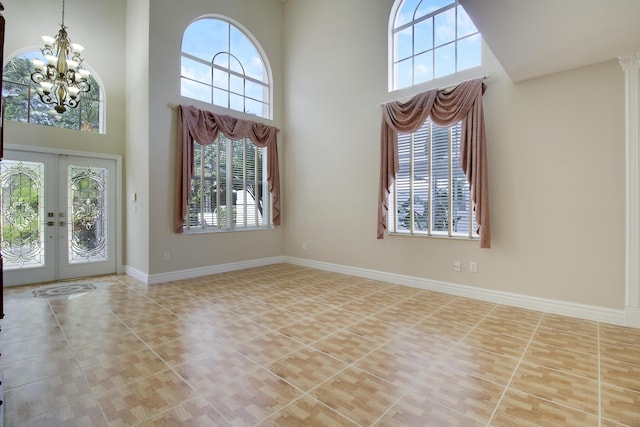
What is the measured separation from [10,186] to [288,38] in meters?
5.37

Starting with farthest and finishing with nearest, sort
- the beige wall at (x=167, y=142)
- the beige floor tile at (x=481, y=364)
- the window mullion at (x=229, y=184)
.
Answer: the window mullion at (x=229, y=184) < the beige wall at (x=167, y=142) < the beige floor tile at (x=481, y=364)

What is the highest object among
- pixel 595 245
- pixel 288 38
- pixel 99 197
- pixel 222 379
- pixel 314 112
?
pixel 288 38

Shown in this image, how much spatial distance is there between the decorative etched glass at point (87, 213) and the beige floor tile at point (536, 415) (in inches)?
235

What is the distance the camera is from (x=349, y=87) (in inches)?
213

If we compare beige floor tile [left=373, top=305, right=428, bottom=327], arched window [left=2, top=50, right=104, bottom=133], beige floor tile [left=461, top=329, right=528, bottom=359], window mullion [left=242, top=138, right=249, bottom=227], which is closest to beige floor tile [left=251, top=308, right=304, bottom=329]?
beige floor tile [left=373, top=305, right=428, bottom=327]

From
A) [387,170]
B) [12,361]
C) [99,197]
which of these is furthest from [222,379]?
[99,197]

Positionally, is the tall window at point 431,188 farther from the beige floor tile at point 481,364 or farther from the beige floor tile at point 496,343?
the beige floor tile at point 481,364

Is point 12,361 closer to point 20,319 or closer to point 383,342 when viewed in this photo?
point 20,319

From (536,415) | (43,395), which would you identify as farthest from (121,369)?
(536,415)

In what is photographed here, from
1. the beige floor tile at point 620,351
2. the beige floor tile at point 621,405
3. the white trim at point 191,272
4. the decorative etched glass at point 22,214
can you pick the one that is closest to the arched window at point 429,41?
the beige floor tile at point 620,351

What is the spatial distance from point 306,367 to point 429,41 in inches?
179

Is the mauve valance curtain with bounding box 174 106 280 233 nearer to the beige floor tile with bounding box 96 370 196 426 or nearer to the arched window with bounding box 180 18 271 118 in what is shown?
the arched window with bounding box 180 18 271 118

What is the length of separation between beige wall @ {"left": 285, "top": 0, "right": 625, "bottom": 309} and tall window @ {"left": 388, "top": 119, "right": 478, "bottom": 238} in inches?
8.0

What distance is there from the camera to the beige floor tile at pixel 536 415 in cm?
173
